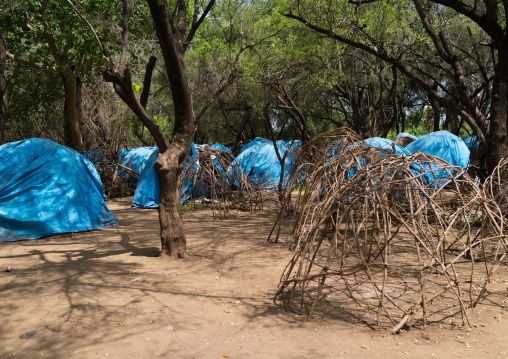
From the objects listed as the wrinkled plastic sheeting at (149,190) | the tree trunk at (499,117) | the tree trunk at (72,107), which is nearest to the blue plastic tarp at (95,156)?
the tree trunk at (72,107)

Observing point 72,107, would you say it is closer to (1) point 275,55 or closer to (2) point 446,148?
(1) point 275,55

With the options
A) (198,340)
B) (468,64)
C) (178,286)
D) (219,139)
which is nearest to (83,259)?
(178,286)

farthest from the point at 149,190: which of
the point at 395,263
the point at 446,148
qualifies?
the point at 446,148

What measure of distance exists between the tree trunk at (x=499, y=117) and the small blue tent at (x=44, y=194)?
7610mm

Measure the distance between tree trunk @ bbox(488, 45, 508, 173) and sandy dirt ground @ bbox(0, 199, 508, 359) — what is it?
112 inches

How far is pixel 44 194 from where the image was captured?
8234 millimetres

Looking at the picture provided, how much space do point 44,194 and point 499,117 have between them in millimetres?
8489

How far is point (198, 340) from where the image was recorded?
12.4 feet

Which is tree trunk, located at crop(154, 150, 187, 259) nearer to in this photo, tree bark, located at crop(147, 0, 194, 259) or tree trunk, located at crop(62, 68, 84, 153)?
tree bark, located at crop(147, 0, 194, 259)

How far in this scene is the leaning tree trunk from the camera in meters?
7.72

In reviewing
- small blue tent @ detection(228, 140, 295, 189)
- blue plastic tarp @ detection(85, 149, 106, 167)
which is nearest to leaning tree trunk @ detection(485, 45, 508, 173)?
small blue tent @ detection(228, 140, 295, 189)

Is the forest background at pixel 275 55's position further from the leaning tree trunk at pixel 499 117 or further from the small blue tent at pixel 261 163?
the small blue tent at pixel 261 163

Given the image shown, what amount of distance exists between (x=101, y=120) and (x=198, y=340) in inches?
615

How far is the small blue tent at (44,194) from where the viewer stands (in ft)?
25.7
